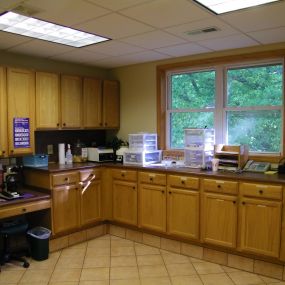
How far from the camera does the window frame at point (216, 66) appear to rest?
3.71m

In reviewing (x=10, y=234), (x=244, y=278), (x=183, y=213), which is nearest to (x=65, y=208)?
(x=10, y=234)

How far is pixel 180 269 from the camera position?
11.2 ft

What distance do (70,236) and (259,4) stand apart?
319 centimetres

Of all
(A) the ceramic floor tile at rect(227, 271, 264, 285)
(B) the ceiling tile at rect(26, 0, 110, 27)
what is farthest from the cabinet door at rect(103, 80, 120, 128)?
(A) the ceramic floor tile at rect(227, 271, 264, 285)

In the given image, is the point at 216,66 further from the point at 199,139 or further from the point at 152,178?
the point at 152,178

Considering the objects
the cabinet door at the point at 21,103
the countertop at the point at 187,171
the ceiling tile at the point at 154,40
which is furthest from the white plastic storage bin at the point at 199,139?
the cabinet door at the point at 21,103

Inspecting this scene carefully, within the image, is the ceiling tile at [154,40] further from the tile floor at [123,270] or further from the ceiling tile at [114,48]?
the tile floor at [123,270]

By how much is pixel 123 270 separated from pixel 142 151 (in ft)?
4.87

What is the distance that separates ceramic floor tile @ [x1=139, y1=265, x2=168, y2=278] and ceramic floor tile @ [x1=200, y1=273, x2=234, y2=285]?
39cm

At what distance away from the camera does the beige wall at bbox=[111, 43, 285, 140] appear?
471 cm

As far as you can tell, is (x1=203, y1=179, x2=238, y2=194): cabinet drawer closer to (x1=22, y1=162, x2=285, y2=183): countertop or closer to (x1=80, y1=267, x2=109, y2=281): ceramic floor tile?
(x1=22, y1=162, x2=285, y2=183): countertop

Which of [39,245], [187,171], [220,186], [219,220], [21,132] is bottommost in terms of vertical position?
[39,245]

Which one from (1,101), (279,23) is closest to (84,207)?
(1,101)

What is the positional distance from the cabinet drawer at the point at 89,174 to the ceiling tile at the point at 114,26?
1696 millimetres
